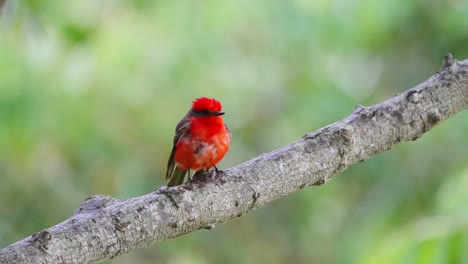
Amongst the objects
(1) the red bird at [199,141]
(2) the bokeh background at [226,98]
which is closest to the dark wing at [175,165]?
(1) the red bird at [199,141]

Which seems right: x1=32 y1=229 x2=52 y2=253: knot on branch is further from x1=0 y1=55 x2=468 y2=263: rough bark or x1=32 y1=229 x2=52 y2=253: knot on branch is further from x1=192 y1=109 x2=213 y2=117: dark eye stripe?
x1=192 y1=109 x2=213 y2=117: dark eye stripe

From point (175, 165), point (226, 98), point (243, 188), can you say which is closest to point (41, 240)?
point (243, 188)

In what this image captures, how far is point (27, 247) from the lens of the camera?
2598mm

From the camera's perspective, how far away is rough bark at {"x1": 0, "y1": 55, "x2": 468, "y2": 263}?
2.71 m

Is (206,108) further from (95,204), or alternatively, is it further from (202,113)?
(95,204)

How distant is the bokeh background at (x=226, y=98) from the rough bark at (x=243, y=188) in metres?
1.90

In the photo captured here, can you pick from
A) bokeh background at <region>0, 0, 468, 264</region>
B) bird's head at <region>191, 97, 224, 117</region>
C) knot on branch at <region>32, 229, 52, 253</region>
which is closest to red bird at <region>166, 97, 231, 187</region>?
bird's head at <region>191, 97, 224, 117</region>

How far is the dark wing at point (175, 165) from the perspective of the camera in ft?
13.4

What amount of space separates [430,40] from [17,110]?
172 inches

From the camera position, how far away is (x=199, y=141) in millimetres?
3967

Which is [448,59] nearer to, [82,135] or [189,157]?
[189,157]

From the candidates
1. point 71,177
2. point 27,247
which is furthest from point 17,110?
point 27,247

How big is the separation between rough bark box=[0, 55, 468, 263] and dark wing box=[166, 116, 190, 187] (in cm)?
85

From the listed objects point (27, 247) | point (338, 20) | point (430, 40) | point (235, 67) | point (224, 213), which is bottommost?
point (27, 247)
